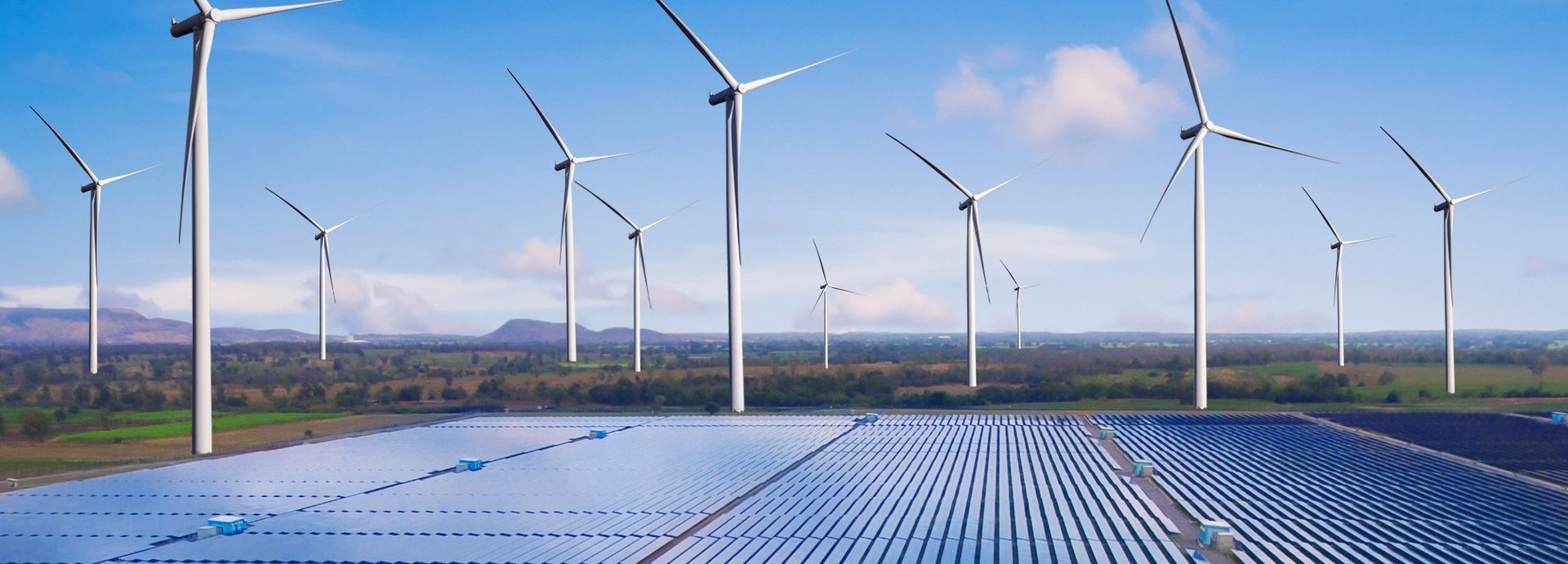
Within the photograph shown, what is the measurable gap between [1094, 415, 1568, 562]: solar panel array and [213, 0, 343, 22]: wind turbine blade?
3537 centimetres

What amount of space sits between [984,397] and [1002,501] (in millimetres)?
72378

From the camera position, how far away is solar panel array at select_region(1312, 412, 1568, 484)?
4253cm

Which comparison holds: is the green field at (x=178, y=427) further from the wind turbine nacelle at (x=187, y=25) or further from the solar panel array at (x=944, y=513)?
the solar panel array at (x=944, y=513)

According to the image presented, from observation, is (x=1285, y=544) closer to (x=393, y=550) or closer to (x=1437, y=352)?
(x=393, y=550)

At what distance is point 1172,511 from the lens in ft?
104

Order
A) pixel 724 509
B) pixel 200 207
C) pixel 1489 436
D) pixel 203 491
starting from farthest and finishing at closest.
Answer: pixel 1489 436
pixel 200 207
pixel 203 491
pixel 724 509

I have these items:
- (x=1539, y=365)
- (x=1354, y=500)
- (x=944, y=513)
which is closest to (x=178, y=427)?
(x=944, y=513)

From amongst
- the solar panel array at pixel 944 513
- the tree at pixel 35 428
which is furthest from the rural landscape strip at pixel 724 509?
the tree at pixel 35 428

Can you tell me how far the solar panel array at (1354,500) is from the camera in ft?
87.0

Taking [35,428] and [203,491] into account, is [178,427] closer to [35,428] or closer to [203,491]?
[35,428]

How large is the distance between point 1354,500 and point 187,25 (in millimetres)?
42467

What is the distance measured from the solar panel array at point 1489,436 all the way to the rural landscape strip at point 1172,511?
503 inches

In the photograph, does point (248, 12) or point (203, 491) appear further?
point (248, 12)

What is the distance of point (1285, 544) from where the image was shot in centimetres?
2675
